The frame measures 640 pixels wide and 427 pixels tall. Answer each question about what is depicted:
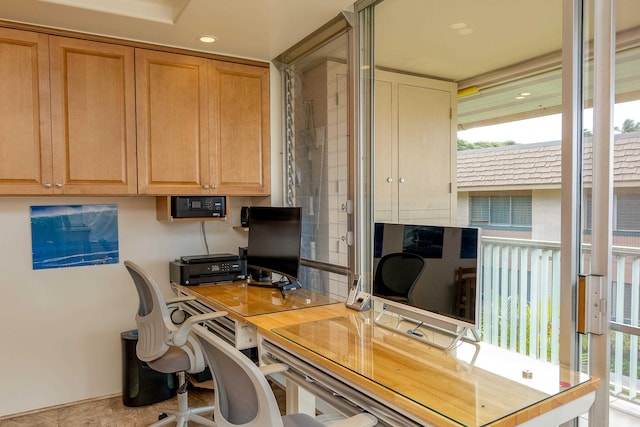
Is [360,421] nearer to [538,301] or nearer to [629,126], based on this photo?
[538,301]

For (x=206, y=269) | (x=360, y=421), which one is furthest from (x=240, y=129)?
(x=360, y=421)

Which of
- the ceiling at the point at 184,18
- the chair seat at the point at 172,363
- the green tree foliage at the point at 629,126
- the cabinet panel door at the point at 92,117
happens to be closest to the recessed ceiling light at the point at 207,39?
the ceiling at the point at 184,18

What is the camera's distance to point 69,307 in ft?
10.1

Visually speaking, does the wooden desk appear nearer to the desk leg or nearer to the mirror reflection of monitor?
the desk leg

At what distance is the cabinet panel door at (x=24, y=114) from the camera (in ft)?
8.48

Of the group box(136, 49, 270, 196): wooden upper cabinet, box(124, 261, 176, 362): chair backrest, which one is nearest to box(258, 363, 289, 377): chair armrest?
box(124, 261, 176, 362): chair backrest

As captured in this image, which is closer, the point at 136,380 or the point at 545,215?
the point at 545,215

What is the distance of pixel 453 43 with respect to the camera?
212 centimetres

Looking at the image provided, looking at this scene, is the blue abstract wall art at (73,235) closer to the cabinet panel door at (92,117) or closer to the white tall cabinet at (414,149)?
the cabinet panel door at (92,117)

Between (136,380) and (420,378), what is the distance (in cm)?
228

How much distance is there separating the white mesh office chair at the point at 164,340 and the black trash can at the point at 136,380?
1.35 feet

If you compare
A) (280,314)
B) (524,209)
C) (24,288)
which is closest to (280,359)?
(280,314)

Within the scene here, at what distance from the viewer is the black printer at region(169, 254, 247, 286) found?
3.11 metres

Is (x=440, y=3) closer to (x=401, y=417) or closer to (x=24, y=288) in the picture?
(x=401, y=417)
